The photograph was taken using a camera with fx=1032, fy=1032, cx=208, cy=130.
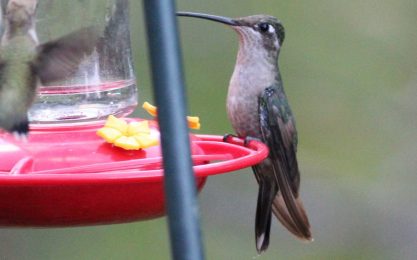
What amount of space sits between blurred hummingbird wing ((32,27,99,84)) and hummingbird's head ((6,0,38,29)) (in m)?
0.13

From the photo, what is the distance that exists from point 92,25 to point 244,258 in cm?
309

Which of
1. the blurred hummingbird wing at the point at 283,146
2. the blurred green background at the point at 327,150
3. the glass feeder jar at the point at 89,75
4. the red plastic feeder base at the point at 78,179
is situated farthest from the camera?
the blurred green background at the point at 327,150

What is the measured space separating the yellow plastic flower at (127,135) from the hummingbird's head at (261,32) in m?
1.63

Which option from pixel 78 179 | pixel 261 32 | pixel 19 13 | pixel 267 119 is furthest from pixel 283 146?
pixel 78 179

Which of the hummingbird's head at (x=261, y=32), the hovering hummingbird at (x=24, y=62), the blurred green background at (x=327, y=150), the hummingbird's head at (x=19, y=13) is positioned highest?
the hummingbird's head at (x=19, y=13)

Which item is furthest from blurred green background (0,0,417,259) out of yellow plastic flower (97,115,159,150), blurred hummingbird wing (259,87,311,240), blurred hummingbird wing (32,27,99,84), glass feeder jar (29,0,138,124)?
blurred hummingbird wing (32,27,99,84)

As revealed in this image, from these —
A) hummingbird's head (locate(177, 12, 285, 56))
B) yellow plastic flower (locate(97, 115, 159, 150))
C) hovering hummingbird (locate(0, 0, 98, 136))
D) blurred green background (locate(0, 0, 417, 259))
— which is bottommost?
blurred green background (locate(0, 0, 417, 259))

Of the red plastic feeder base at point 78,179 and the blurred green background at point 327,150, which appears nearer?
the red plastic feeder base at point 78,179

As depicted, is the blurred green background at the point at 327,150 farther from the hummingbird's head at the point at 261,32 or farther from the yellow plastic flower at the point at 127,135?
the yellow plastic flower at the point at 127,135

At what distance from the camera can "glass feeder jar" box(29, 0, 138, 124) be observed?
3164mm

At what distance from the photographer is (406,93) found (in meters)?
6.23

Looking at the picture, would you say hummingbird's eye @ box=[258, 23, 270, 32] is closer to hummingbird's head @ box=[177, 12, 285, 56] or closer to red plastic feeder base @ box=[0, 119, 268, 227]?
hummingbird's head @ box=[177, 12, 285, 56]

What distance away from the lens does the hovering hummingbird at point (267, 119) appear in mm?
4250

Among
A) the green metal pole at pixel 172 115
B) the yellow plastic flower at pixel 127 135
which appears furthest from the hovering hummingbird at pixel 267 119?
the green metal pole at pixel 172 115
